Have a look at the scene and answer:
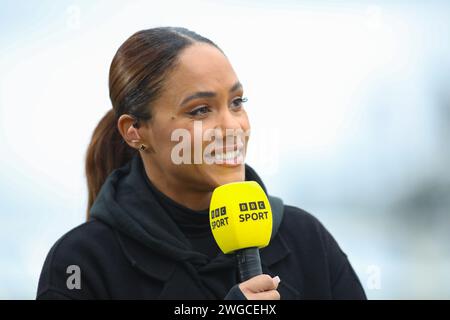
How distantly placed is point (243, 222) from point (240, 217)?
2cm

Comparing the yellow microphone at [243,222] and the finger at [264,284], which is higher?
the yellow microphone at [243,222]

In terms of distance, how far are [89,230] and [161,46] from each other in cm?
44

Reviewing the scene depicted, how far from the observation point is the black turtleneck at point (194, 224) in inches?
75.5

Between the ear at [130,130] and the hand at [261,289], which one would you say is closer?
the hand at [261,289]

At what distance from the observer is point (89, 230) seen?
192 centimetres

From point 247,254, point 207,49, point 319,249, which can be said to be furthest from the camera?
point 319,249

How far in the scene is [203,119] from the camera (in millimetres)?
1785

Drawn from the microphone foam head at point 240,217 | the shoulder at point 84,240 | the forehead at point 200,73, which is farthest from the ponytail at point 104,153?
the microphone foam head at point 240,217

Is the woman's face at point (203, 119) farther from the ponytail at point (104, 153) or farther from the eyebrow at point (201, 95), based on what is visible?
the ponytail at point (104, 153)

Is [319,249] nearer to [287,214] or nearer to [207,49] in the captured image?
[287,214]

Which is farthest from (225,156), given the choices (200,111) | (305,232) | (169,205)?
(305,232)

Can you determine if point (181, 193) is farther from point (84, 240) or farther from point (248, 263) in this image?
point (248, 263)
